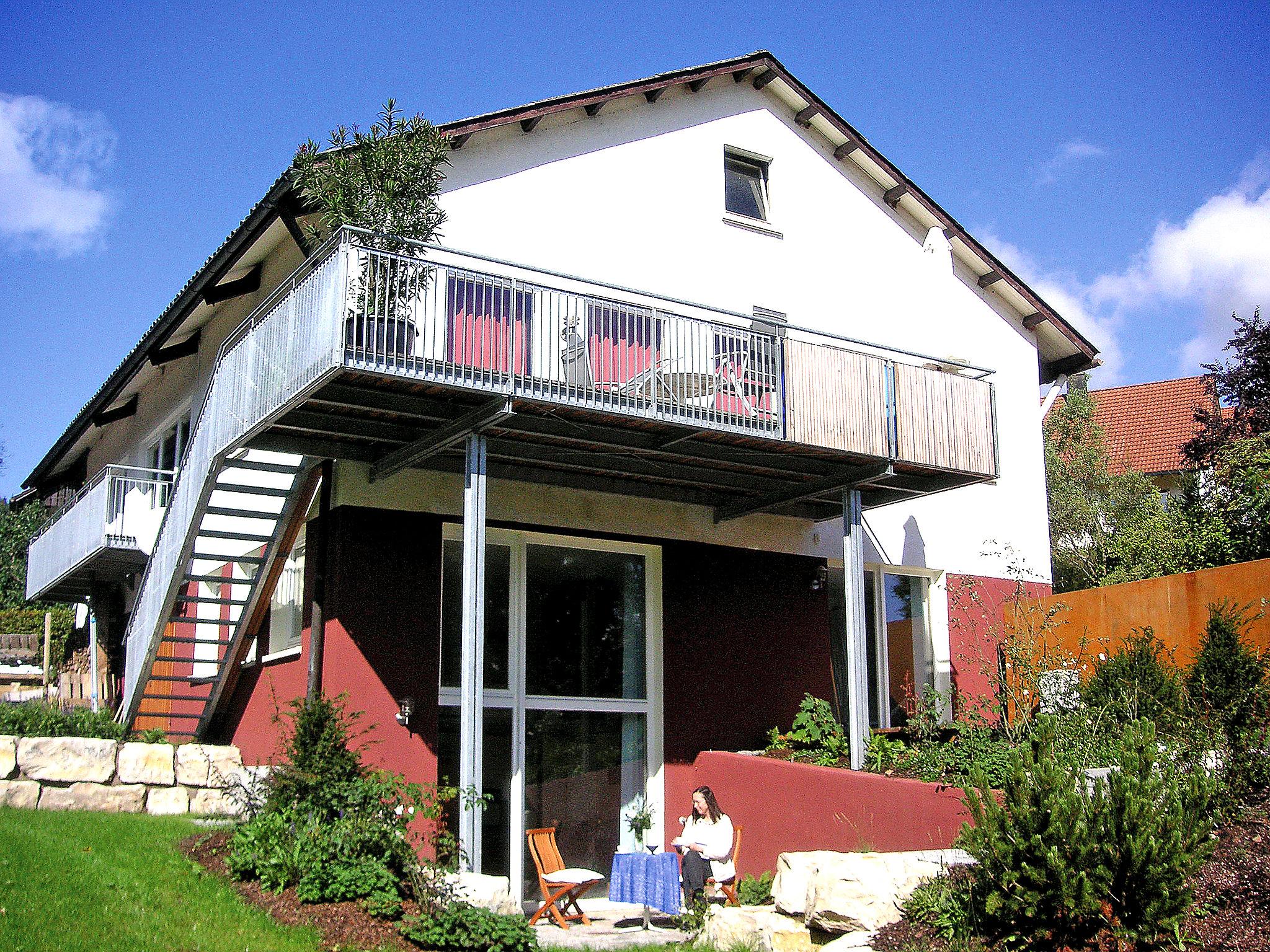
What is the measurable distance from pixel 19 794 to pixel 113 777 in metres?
0.85

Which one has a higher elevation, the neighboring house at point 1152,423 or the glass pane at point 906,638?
the neighboring house at point 1152,423

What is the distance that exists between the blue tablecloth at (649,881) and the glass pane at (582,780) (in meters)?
1.55

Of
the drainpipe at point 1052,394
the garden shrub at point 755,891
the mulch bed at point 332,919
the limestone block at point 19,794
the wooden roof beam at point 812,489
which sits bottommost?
Answer: the garden shrub at point 755,891

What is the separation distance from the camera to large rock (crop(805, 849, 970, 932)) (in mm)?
8383

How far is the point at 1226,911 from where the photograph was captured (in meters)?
7.75

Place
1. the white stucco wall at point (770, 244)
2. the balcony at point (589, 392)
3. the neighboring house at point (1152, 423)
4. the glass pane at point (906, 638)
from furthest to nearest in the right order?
the neighboring house at point (1152, 423) < the glass pane at point (906, 638) < the white stucco wall at point (770, 244) < the balcony at point (589, 392)

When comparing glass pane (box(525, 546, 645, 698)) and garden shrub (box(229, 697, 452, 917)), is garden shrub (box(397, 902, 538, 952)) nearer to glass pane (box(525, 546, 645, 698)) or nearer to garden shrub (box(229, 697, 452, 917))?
garden shrub (box(229, 697, 452, 917))

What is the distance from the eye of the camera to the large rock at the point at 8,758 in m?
12.1

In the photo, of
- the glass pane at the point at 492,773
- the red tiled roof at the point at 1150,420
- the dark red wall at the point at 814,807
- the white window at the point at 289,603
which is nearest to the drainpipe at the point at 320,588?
the white window at the point at 289,603

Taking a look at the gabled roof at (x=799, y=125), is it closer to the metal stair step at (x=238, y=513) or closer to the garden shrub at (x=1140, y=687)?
the metal stair step at (x=238, y=513)

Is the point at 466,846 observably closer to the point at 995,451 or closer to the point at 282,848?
the point at 282,848

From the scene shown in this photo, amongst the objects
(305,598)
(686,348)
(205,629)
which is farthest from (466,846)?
(205,629)

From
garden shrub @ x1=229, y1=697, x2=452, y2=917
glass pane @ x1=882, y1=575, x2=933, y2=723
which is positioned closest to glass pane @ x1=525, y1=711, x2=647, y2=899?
garden shrub @ x1=229, y1=697, x2=452, y2=917

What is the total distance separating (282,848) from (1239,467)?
1433 centimetres
